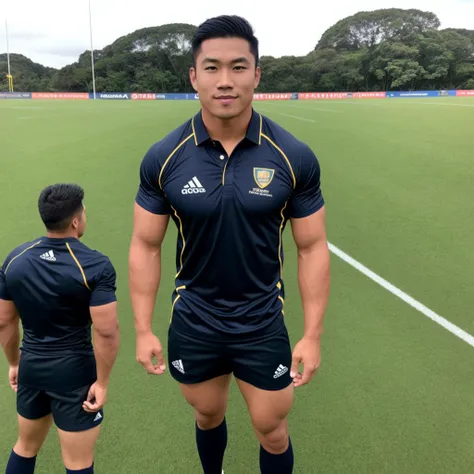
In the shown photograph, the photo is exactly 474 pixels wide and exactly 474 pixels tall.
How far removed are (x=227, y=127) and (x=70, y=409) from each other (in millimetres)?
1658

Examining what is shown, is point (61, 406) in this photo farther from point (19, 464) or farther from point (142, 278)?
point (142, 278)

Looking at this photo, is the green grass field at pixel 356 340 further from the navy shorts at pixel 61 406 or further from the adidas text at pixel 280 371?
the adidas text at pixel 280 371

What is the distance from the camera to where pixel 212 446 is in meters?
2.76

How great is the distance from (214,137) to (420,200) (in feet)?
26.0

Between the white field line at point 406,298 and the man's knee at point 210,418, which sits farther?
the white field line at point 406,298

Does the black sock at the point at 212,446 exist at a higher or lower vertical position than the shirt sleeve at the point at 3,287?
lower

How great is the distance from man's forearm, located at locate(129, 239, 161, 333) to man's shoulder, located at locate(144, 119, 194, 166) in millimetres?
460

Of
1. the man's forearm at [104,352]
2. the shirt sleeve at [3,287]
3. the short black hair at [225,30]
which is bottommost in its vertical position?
the man's forearm at [104,352]

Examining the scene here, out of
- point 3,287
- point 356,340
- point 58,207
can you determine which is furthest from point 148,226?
point 356,340

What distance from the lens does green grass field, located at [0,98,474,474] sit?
3268 mm

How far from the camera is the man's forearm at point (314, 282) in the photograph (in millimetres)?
2338

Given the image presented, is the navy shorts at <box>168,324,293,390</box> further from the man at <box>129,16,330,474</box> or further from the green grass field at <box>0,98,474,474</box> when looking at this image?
the green grass field at <box>0,98,474,474</box>

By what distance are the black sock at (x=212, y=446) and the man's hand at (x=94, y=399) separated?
2.32 ft

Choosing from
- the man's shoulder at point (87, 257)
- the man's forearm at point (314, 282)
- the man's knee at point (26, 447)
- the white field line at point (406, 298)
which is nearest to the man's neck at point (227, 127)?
the man's forearm at point (314, 282)
